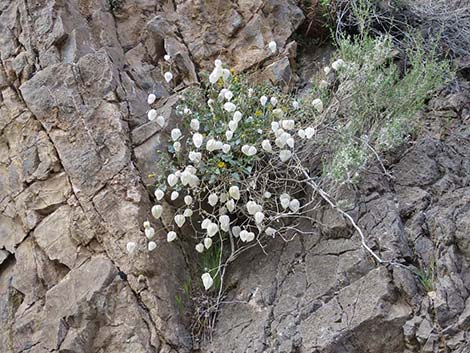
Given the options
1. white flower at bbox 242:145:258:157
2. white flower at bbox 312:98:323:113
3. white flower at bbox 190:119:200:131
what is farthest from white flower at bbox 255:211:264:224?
white flower at bbox 312:98:323:113

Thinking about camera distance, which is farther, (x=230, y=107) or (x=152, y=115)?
(x=152, y=115)

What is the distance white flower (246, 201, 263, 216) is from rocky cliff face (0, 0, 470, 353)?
0.43m

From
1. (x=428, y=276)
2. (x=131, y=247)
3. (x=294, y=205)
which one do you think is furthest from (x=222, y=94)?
Result: (x=428, y=276)

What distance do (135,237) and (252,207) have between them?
769 millimetres

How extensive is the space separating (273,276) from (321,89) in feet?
4.32

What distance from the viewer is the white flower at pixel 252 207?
364 cm

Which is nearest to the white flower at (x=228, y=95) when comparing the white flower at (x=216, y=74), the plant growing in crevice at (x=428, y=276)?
the white flower at (x=216, y=74)

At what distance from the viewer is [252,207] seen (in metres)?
3.65

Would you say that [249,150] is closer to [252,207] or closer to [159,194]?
[252,207]

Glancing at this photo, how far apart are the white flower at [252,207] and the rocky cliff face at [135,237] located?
16.8 inches

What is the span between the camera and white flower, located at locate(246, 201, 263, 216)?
143 inches

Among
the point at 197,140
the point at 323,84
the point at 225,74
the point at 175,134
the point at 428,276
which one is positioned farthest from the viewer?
the point at 323,84

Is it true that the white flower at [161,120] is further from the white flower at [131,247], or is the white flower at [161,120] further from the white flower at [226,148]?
the white flower at [131,247]

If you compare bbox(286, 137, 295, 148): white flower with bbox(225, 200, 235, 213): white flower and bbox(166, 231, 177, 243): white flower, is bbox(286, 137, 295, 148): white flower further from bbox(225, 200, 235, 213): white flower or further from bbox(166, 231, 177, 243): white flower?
bbox(166, 231, 177, 243): white flower
